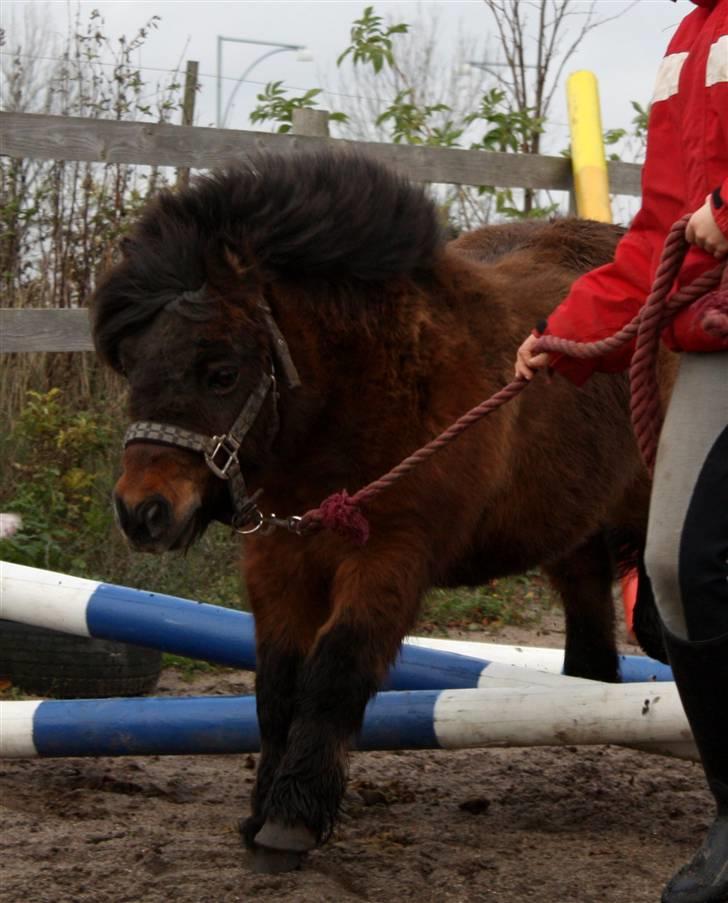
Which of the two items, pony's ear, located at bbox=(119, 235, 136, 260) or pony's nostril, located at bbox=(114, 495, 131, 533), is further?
pony's ear, located at bbox=(119, 235, 136, 260)

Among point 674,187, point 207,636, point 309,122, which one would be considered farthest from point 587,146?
point 674,187

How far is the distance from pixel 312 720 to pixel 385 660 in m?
0.22

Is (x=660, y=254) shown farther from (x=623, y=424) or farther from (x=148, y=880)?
(x=148, y=880)

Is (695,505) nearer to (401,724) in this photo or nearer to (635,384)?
(635,384)

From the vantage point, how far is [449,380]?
10.8 feet

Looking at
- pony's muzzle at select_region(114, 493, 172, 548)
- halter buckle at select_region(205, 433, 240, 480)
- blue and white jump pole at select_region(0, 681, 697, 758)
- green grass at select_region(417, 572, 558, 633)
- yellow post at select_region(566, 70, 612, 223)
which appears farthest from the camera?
yellow post at select_region(566, 70, 612, 223)

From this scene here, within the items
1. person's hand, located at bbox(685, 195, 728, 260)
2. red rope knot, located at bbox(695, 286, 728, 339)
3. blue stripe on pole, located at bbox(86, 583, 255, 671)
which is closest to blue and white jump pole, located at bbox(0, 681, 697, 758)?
blue stripe on pole, located at bbox(86, 583, 255, 671)

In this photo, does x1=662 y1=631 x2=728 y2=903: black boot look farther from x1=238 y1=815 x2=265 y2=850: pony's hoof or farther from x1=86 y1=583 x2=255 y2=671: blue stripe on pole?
x1=86 y1=583 x2=255 y2=671: blue stripe on pole

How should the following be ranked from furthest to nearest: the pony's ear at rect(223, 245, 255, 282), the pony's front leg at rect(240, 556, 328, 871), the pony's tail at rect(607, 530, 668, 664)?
the pony's tail at rect(607, 530, 668, 664), the pony's front leg at rect(240, 556, 328, 871), the pony's ear at rect(223, 245, 255, 282)

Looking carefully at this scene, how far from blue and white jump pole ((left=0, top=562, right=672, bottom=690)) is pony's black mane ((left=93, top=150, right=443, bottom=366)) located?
0.98 metres

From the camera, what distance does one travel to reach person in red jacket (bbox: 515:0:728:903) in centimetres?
241

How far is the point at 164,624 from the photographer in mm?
3830

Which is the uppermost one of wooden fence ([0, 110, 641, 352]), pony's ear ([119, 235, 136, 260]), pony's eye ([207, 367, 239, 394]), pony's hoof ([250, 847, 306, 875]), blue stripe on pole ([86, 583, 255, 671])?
wooden fence ([0, 110, 641, 352])

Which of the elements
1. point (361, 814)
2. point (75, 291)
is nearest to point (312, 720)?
point (361, 814)
